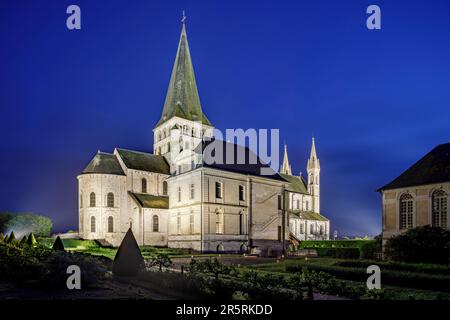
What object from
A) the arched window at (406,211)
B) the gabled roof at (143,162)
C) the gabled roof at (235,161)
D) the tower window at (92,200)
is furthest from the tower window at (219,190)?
the arched window at (406,211)

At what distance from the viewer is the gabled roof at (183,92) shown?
54906 mm

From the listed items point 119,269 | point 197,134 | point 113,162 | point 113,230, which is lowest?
point 113,230

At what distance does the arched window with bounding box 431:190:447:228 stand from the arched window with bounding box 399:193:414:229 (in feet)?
6.12

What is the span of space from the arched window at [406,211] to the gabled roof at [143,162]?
95.9 ft

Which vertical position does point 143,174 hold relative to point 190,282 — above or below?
above

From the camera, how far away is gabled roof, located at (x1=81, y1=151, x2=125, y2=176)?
142 ft

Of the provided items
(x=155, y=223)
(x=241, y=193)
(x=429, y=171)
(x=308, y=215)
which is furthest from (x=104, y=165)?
(x=308, y=215)

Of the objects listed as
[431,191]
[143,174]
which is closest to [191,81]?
[143,174]

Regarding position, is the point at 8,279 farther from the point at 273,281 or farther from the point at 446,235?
the point at 446,235

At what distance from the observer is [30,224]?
1843 inches

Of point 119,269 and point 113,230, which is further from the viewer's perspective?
point 113,230

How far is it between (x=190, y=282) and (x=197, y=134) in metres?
44.8
